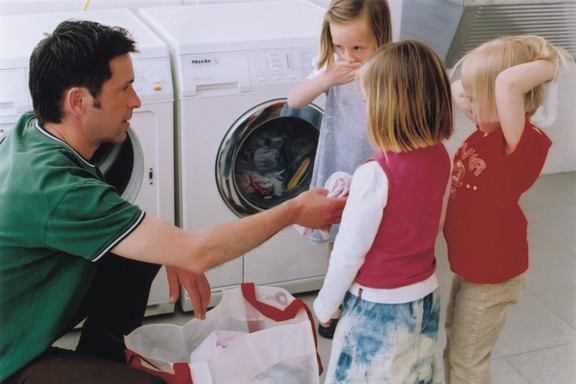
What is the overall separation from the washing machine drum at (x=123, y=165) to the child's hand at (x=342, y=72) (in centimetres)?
67

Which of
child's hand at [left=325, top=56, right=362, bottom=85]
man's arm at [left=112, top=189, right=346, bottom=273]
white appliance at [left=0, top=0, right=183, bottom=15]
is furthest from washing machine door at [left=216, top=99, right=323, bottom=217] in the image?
white appliance at [left=0, top=0, right=183, bottom=15]

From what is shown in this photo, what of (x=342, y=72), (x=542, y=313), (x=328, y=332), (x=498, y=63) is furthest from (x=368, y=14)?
(x=542, y=313)

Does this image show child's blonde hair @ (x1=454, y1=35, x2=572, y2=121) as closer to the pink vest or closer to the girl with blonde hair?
the pink vest

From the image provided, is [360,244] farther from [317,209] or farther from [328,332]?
[328,332]

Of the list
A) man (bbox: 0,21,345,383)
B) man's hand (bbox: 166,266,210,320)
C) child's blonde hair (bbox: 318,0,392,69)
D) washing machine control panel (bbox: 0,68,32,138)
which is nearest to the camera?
man (bbox: 0,21,345,383)

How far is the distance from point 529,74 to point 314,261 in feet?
4.10

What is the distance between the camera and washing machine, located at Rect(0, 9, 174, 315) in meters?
2.09

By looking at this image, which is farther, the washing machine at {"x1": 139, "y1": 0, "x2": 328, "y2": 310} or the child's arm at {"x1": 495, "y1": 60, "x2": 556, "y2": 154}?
the washing machine at {"x1": 139, "y1": 0, "x2": 328, "y2": 310}

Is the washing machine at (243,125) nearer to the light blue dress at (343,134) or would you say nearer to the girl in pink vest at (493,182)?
the light blue dress at (343,134)

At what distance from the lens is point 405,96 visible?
1443 millimetres

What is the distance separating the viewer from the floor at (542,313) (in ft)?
7.29

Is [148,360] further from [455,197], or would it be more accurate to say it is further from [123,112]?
[455,197]

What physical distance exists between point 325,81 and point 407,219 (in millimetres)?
667

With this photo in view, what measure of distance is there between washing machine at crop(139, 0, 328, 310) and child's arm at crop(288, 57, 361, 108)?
0.19 m
